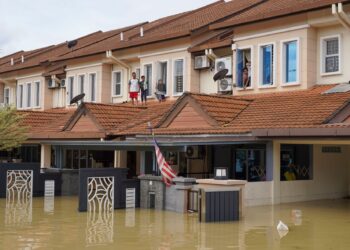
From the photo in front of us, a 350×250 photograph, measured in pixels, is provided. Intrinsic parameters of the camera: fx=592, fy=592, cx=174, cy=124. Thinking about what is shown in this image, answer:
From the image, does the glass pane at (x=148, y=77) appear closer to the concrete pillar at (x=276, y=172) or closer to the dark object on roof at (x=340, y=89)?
the concrete pillar at (x=276, y=172)

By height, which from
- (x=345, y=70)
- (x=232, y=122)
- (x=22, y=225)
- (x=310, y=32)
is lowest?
(x=22, y=225)

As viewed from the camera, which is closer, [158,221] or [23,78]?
[158,221]

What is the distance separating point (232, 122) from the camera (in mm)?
19984

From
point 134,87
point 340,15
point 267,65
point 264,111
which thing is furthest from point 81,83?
point 340,15

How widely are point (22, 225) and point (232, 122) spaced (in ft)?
27.2

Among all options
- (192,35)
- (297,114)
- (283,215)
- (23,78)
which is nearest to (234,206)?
(283,215)

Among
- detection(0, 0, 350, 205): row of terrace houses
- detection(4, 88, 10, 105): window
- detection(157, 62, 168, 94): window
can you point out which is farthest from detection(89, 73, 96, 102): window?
detection(4, 88, 10, 105): window

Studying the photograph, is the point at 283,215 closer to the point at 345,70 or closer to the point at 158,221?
the point at 158,221

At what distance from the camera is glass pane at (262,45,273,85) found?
22.3 meters

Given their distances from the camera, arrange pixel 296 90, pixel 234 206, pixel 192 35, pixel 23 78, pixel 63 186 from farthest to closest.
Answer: pixel 23 78
pixel 192 35
pixel 63 186
pixel 296 90
pixel 234 206

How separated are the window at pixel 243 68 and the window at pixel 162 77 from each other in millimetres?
4353

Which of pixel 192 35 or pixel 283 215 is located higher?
pixel 192 35

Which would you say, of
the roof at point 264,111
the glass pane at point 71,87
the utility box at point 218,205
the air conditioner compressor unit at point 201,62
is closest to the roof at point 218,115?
the roof at point 264,111

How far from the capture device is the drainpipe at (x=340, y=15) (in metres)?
19.5
